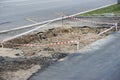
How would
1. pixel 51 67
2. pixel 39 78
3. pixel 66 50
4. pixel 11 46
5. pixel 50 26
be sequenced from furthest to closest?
pixel 50 26, pixel 11 46, pixel 66 50, pixel 51 67, pixel 39 78

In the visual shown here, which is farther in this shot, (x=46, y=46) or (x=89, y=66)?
(x=46, y=46)

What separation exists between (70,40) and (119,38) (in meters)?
2.33

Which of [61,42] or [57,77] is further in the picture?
[61,42]

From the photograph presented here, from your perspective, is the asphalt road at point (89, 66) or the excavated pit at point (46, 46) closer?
the asphalt road at point (89, 66)

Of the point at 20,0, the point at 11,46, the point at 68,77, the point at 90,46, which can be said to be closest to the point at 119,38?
the point at 90,46

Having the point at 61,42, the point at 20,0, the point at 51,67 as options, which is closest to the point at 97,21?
the point at 61,42

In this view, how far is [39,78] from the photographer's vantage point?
35.6 ft

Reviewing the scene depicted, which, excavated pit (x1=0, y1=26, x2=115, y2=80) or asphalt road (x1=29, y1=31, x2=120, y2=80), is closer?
asphalt road (x1=29, y1=31, x2=120, y2=80)

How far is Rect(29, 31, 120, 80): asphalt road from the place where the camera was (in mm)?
10992

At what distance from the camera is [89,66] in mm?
12102

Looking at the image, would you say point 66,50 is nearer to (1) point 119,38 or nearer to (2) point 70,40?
(2) point 70,40

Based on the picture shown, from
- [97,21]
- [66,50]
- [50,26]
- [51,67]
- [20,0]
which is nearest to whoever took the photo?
[51,67]

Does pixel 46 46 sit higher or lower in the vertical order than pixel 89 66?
lower

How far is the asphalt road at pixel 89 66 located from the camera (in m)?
11.0
